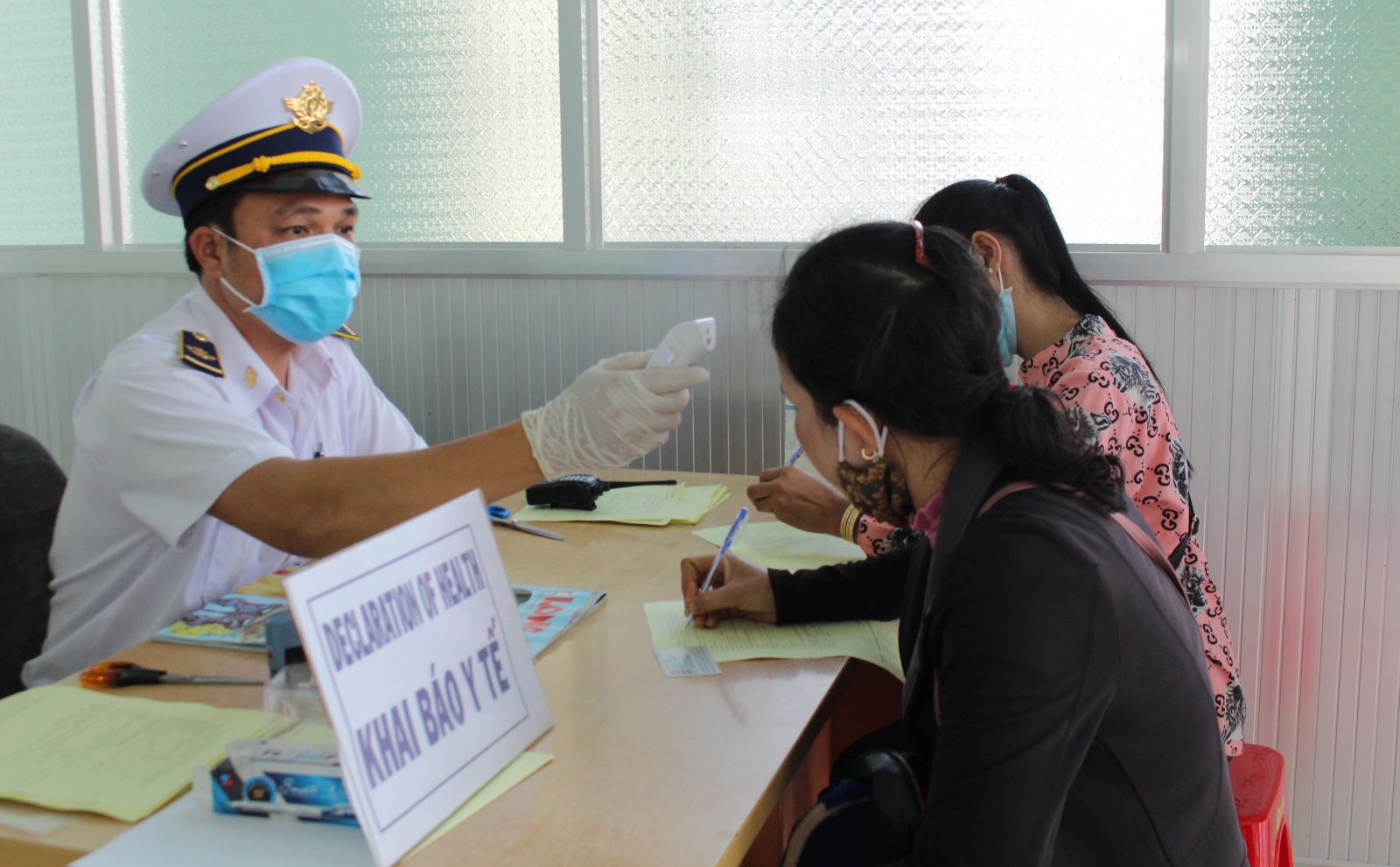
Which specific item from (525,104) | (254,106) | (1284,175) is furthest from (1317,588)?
(254,106)

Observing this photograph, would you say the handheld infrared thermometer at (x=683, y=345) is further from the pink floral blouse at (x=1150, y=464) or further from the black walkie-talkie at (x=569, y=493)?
the black walkie-talkie at (x=569, y=493)

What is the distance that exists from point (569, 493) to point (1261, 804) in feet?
3.70

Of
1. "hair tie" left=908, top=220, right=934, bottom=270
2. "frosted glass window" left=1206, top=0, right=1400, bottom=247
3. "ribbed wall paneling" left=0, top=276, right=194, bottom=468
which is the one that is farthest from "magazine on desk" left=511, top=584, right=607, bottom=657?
"ribbed wall paneling" left=0, top=276, right=194, bottom=468

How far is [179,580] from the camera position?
5.08 ft

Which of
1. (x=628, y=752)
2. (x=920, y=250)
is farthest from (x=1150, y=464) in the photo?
(x=628, y=752)

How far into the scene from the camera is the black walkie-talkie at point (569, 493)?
193cm

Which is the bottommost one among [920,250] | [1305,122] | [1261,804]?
[1261,804]

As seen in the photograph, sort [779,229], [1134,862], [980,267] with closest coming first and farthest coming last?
1. [1134,862]
2. [980,267]
3. [779,229]

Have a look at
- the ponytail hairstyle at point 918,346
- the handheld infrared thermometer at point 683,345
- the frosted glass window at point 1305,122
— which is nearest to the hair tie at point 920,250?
the ponytail hairstyle at point 918,346

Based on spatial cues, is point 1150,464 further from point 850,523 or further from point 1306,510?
point 1306,510

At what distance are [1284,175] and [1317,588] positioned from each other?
761 mm

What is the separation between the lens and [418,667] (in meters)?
0.90

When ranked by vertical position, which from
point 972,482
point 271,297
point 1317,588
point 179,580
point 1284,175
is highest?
point 1284,175

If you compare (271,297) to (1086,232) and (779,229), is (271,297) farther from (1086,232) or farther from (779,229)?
(1086,232)
